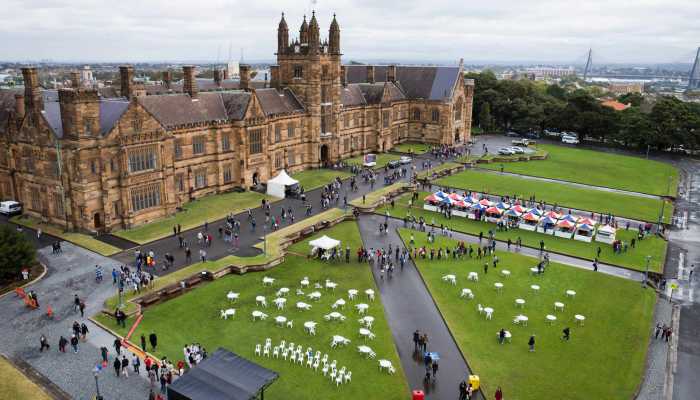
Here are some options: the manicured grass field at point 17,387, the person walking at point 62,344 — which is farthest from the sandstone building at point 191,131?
the manicured grass field at point 17,387

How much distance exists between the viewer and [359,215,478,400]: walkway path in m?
30.2

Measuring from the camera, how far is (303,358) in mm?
31719

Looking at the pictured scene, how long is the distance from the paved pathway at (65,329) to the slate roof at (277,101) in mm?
36445

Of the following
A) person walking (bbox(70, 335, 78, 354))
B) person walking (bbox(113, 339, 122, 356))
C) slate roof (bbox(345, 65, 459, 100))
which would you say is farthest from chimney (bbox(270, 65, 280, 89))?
person walking (bbox(113, 339, 122, 356))

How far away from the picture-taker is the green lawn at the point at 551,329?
30203 millimetres

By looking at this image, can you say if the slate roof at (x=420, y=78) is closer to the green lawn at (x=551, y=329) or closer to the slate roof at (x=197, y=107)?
the slate roof at (x=197, y=107)

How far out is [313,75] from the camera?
81.2m

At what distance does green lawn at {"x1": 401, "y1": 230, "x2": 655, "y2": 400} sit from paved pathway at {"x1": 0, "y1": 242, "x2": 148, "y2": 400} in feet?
68.4

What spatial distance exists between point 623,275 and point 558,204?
22.3 m

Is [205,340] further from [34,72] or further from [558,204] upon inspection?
[558,204]

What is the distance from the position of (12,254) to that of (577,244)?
51.9 m

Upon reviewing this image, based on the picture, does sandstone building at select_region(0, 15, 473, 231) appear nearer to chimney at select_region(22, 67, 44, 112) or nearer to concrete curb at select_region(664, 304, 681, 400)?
chimney at select_region(22, 67, 44, 112)

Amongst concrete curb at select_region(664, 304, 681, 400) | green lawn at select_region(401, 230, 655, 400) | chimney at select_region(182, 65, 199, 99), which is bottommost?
concrete curb at select_region(664, 304, 681, 400)

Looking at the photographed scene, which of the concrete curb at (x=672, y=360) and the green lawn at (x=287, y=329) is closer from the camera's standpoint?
the green lawn at (x=287, y=329)
